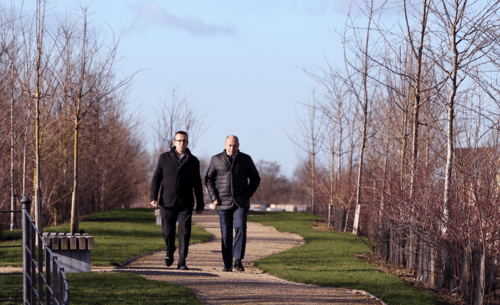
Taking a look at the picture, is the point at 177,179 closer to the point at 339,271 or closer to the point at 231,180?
the point at 231,180

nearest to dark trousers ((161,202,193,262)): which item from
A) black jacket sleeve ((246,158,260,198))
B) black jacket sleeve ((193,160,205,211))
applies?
black jacket sleeve ((193,160,205,211))

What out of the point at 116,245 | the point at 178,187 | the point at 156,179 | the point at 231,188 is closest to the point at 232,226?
the point at 231,188

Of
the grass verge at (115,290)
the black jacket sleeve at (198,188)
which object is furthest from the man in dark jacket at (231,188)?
the grass verge at (115,290)

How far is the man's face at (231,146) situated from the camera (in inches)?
336

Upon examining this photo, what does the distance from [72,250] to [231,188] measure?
2572mm

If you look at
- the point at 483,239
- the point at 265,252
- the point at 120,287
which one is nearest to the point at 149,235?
the point at 265,252

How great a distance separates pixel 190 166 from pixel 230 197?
2.56 feet

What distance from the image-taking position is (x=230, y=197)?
8484 mm

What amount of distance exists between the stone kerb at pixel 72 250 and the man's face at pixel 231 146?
246 centimetres

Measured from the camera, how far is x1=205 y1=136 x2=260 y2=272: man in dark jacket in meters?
8.49

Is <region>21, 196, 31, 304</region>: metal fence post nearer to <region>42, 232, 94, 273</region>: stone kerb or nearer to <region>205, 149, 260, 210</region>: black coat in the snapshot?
<region>42, 232, 94, 273</region>: stone kerb

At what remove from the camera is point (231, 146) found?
8.55m

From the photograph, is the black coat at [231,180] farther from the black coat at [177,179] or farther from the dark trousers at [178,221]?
the dark trousers at [178,221]

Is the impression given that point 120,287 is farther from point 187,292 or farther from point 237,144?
point 237,144
